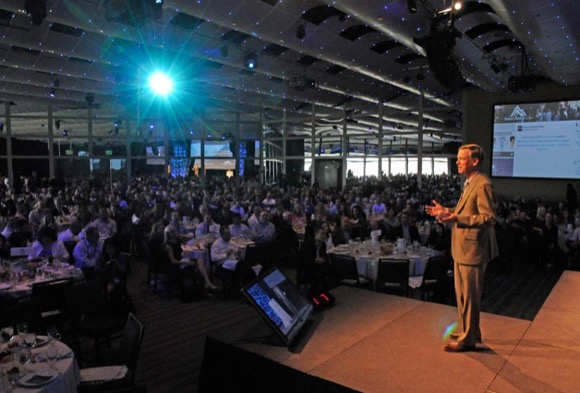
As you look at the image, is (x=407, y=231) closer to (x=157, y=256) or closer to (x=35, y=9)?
(x=157, y=256)

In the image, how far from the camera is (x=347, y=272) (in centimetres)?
659

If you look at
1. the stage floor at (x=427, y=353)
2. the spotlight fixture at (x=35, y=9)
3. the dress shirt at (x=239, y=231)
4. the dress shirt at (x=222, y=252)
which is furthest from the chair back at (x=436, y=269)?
the spotlight fixture at (x=35, y=9)

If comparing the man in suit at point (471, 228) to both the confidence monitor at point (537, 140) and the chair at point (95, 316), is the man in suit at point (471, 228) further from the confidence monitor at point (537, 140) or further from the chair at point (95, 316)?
the confidence monitor at point (537, 140)

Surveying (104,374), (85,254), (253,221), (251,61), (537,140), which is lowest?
(104,374)

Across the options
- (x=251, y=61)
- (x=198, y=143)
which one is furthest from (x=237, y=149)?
(x=251, y=61)

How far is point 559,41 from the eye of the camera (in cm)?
666

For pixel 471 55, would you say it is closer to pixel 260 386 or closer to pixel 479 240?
pixel 479 240

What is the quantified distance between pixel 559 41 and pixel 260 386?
6.73 metres

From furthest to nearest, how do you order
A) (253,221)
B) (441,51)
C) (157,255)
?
(253,221) → (157,255) → (441,51)

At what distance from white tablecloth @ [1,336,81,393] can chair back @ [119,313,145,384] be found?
40 cm

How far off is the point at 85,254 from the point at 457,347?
585 cm

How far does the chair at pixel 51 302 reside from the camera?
16.6 ft

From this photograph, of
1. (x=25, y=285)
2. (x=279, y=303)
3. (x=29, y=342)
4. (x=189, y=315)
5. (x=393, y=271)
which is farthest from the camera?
(x=189, y=315)

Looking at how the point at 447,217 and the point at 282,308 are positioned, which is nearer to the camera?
the point at 447,217
